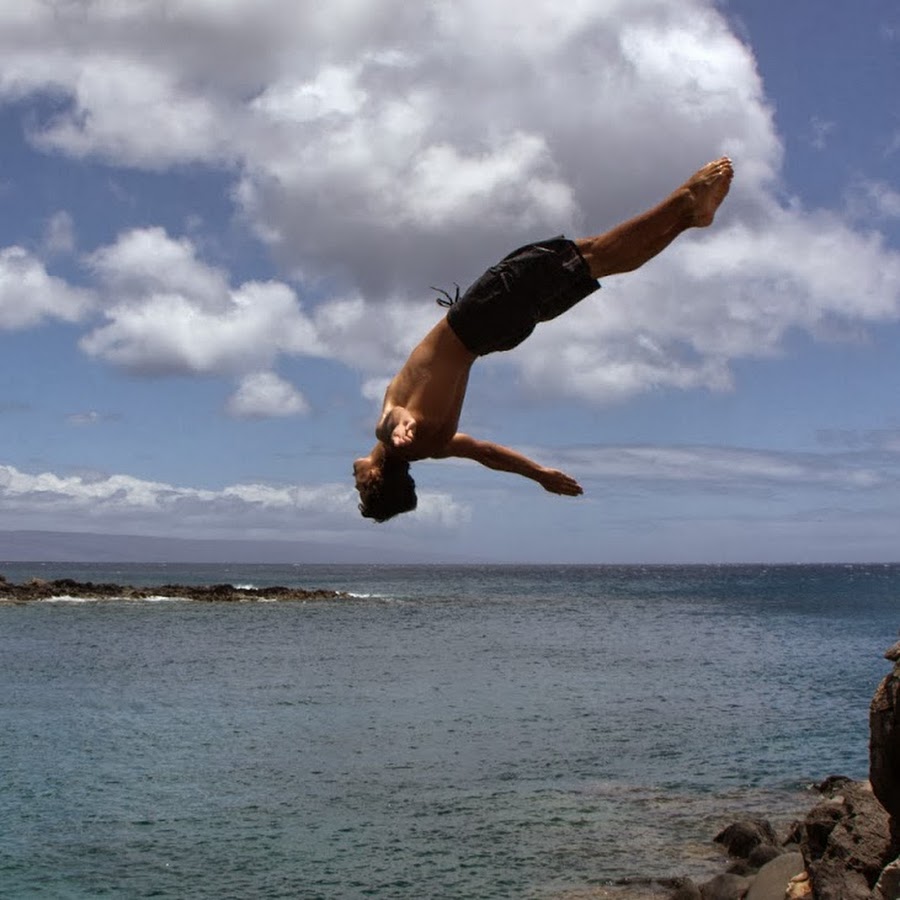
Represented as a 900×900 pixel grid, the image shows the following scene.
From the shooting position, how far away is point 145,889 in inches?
622

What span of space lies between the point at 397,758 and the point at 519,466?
58.8 feet

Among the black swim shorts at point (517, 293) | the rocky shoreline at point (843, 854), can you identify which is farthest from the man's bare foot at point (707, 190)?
the rocky shoreline at point (843, 854)

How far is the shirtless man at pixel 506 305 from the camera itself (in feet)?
21.9

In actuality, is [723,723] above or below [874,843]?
below

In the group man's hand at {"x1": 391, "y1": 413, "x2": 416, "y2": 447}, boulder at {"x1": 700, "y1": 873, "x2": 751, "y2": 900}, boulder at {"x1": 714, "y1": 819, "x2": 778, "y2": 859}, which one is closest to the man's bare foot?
man's hand at {"x1": 391, "y1": 413, "x2": 416, "y2": 447}

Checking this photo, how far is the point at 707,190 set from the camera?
6.52 m

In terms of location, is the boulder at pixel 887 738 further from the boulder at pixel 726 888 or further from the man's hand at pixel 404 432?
the boulder at pixel 726 888

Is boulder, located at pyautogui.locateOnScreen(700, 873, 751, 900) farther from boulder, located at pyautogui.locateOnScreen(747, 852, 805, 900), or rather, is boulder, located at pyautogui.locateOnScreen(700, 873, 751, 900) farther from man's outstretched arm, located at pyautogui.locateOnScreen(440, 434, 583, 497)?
man's outstretched arm, located at pyautogui.locateOnScreen(440, 434, 583, 497)

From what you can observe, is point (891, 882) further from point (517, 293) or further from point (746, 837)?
point (746, 837)

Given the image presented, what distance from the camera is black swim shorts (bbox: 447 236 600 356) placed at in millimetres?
6883

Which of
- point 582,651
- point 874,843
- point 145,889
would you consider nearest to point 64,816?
point 145,889

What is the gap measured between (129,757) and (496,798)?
28.1ft

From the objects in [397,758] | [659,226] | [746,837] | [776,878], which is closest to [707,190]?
[659,226]

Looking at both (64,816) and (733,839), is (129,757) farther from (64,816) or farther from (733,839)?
(733,839)
